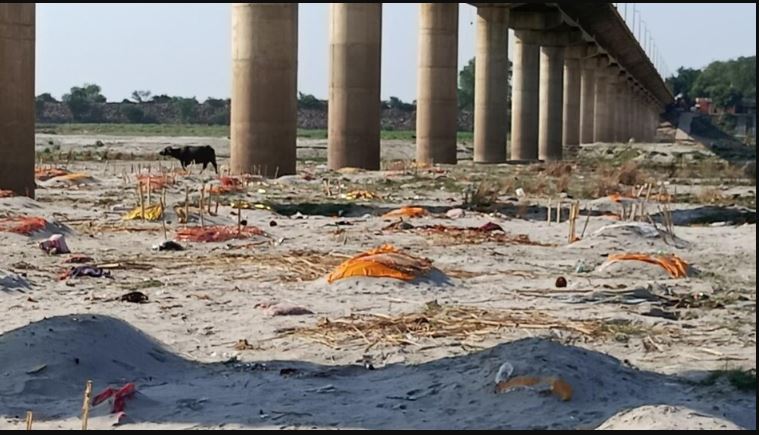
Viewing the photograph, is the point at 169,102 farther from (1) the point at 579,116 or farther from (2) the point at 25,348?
(2) the point at 25,348

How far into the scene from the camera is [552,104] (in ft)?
243

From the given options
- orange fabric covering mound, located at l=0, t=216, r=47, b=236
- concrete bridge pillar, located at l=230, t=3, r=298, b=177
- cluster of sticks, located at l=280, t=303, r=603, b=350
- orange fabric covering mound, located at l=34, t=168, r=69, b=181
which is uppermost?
concrete bridge pillar, located at l=230, t=3, r=298, b=177

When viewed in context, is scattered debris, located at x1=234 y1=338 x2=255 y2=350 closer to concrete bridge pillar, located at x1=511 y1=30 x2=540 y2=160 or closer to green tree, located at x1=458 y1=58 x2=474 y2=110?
concrete bridge pillar, located at x1=511 y1=30 x2=540 y2=160

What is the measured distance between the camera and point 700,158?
56.1 m

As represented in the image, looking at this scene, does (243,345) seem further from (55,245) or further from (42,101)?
(42,101)

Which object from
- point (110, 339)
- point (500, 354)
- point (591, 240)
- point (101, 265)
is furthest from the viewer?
point (591, 240)

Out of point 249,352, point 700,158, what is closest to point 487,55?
point 700,158

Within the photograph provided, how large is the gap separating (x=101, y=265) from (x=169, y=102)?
127 metres

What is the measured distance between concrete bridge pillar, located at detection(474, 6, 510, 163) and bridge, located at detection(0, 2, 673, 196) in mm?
51

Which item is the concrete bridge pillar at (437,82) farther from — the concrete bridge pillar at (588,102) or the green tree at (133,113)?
the green tree at (133,113)

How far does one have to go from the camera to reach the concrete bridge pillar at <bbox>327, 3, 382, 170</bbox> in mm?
41281

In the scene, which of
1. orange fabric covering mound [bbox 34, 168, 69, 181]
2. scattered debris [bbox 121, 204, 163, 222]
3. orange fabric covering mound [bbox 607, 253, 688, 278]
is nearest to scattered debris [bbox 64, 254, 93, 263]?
scattered debris [bbox 121, 204, 163, 222]

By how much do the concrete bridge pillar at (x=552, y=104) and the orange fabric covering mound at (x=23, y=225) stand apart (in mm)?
56253

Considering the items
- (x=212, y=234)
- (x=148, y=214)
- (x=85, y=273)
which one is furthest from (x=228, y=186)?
(x=85, y=273)
